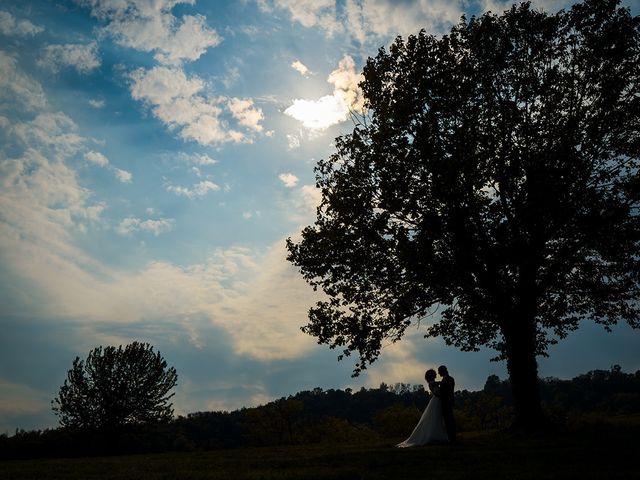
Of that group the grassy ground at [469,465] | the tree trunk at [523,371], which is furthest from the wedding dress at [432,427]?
the tree trunk at [523,371]

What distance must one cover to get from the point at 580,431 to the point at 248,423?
80.2m

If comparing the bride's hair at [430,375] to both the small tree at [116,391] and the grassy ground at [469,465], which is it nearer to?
the grassy ground at [469,465]

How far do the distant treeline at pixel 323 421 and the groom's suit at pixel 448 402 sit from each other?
293 inches

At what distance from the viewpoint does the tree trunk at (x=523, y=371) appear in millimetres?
24569

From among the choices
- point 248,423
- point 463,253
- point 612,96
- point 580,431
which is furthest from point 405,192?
point 248,423

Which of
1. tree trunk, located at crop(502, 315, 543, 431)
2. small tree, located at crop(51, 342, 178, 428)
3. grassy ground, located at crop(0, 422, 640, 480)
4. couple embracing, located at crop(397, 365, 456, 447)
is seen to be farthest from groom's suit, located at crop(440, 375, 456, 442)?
small tree, located at crop(51, 342, 178, 428)

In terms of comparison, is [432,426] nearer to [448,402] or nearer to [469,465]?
[448,402]

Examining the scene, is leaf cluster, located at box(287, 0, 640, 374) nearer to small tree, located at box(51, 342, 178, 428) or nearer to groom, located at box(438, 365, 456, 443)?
groom, located at box(438, 365, 456, 443)

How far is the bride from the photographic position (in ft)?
70.2

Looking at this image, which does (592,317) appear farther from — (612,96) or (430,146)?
(430,146)

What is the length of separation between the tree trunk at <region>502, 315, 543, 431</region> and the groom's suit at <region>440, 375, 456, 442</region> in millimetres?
5168

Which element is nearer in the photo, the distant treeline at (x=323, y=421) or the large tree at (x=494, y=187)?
the large tree at (x=494, y=187)

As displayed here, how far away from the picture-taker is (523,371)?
25375 millimetres

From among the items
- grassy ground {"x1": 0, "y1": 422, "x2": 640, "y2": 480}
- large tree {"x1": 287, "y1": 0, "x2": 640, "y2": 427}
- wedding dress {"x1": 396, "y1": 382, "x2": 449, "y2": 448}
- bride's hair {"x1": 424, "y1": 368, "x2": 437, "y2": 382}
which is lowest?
grassy ground {"x1": 0, "y1": 422, "x2": 640, "y2": 480}
